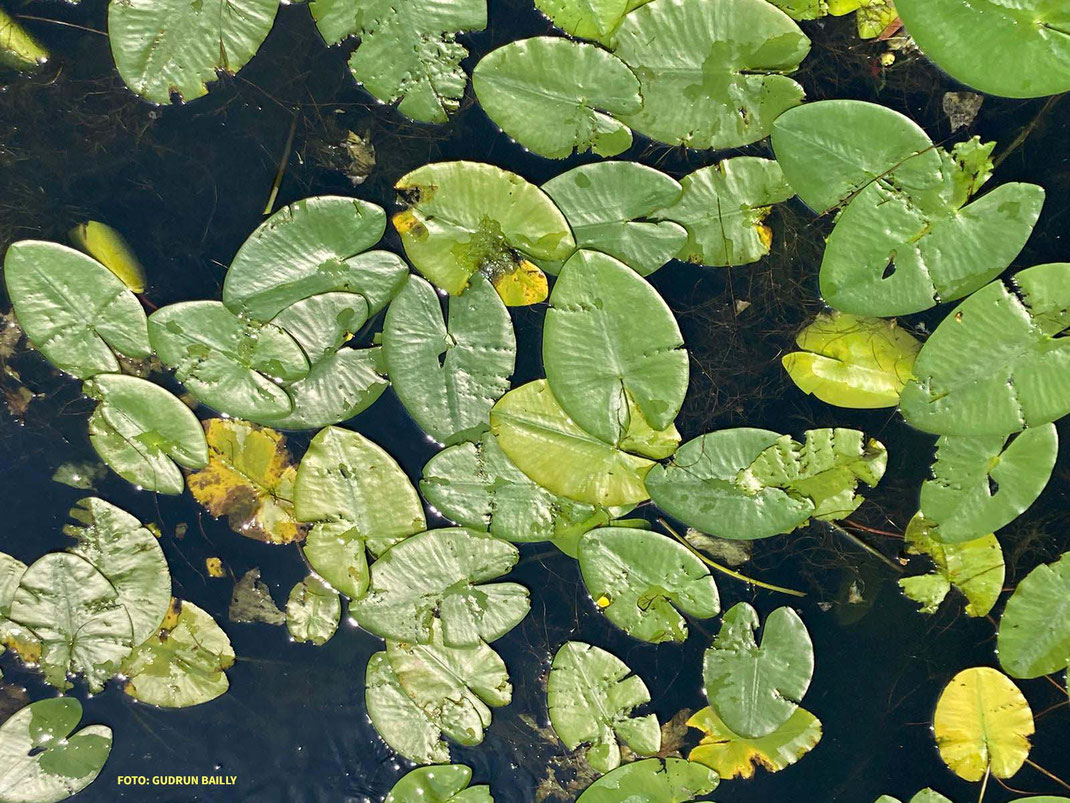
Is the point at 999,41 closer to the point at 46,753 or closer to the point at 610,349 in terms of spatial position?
the point at 610,349

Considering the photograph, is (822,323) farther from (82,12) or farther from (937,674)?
(82,12)

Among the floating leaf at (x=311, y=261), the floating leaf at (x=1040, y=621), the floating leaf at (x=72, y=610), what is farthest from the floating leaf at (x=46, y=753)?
the floating leaf at (x=1040, y=621)

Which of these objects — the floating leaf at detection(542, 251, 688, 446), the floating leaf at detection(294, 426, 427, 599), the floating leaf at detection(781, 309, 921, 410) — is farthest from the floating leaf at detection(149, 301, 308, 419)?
the floating leaf at detection(781, 309, 921, 410)

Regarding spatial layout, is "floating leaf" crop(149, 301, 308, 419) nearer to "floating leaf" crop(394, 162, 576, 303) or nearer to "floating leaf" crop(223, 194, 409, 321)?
"floating leaf" crop(223, 194, 409, 321)

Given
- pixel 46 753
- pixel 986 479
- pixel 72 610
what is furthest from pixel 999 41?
pixel 46 753

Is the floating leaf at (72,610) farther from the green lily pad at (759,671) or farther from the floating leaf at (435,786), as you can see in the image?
the green lily pad at (759,671)

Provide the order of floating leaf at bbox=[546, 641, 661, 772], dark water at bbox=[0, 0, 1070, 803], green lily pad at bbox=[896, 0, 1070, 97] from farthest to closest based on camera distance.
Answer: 1. floating leaf at bbox=[546, 641, 661, 772]
2. dark water at bbox=[0, 0, 1070, 803]
3. green lily pad at bbox=[896, 0, 1070, 97]
